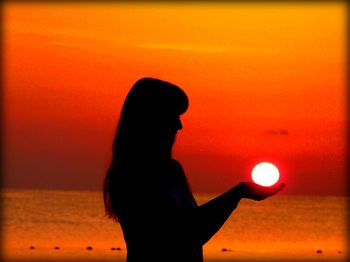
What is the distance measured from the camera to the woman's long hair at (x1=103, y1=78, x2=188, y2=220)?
13.3ft

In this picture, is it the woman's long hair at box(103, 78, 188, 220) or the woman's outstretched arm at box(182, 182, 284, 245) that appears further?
the woman's long hair at box(103, 78, 188, 220)

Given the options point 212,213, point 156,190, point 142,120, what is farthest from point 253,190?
point 142,120

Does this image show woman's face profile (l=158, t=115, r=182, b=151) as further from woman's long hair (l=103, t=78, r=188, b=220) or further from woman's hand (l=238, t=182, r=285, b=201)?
woman's hand (l=238, t=182, r=285, b=201)

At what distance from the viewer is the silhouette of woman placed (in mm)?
3967

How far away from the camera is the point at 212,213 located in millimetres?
4027

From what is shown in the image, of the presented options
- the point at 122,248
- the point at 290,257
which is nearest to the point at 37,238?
the point at 122,248

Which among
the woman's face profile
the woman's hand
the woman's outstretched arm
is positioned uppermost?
the woman's face profile

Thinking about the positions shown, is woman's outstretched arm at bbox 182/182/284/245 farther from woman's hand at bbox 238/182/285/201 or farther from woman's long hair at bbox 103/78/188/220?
woman's long hair at bbox 103/78/188/220

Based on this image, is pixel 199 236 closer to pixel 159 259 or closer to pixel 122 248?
pixel 159 259

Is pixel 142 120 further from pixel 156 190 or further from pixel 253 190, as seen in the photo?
pixel 253 190

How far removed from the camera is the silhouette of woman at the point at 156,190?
3967 mm

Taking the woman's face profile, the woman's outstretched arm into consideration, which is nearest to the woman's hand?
the woman's outstretched arm

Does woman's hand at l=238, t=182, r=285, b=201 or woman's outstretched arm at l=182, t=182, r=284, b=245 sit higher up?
woman's hand at l=238, t=182, r=285, b=201

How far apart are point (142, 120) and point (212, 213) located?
1.57ft
